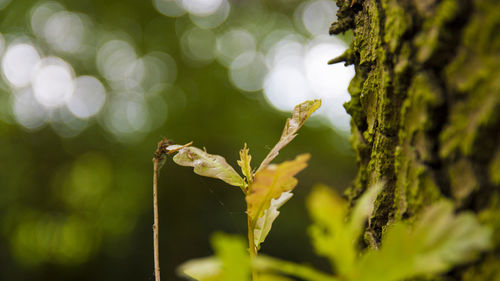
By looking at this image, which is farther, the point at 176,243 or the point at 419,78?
the point at 176,243

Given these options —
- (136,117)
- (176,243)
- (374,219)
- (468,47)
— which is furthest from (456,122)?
(136,117)

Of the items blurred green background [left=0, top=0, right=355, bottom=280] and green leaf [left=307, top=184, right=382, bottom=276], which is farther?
blurred green background [left=0, top=0, right=355, bottom=280]

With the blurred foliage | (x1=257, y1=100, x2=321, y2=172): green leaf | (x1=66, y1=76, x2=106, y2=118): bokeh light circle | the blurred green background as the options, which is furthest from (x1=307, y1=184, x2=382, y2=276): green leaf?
(x1=66, y1=76, x2=106, y2=118): bokeh light circle

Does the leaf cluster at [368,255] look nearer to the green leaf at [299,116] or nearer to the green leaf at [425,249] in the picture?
the green leaf at [425,249]

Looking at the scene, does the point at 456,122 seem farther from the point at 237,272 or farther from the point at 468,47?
the point at 237,272

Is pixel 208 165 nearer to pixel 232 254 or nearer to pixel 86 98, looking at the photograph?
pixel 232 254

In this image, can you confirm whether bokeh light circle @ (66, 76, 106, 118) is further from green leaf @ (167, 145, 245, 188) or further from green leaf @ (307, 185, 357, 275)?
green leaf @ (307, 185, 357, 275)
